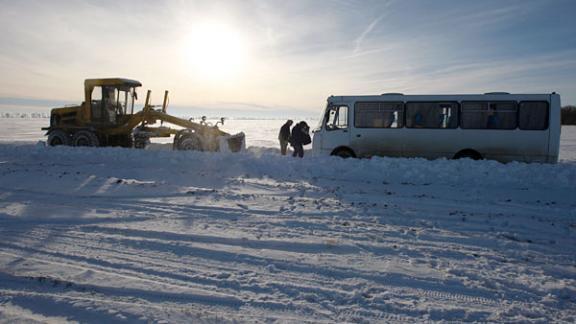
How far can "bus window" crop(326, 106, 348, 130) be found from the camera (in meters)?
Answer: 13.0

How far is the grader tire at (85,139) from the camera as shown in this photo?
1548cm

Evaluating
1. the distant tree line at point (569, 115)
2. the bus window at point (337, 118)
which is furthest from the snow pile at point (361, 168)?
the distant tree line at point (569, 115)

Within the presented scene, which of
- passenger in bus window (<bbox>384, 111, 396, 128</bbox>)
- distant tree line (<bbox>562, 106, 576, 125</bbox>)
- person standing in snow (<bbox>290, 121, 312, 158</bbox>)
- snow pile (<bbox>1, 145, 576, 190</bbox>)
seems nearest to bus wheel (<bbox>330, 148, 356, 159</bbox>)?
person standing in snow (<bbox>290, 121, 312, 158</bbox>)

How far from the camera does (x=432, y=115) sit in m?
12.5

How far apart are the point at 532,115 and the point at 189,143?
13.2 m

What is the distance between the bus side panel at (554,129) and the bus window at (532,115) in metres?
0.21

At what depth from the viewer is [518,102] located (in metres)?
11.8

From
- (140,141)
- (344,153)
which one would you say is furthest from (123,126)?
(344,153)

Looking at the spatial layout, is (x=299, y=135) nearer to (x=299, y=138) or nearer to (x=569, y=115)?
(x=299, y=138)

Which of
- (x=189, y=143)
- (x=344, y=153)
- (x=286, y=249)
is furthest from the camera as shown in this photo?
(x=189, y=143)

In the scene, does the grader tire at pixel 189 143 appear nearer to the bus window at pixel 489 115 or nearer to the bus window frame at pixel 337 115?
the bus window frame at pixel 337 115

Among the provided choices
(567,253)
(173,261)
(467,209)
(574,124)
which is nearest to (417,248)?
(567,253)

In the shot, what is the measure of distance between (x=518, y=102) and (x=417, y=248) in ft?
33.2

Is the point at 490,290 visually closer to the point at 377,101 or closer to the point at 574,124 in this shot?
the point at 377,101
